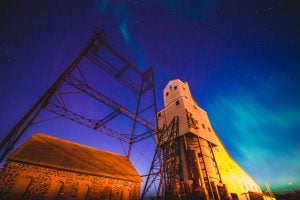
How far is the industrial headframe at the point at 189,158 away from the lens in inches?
478

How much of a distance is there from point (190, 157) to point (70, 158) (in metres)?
11.0

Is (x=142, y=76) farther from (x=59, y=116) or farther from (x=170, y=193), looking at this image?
(x=170, y=193)

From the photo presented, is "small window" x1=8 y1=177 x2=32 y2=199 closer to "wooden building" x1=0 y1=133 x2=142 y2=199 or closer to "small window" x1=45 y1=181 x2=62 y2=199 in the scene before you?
"wooden building" x1=0 y1=133 x2=142 y2=199

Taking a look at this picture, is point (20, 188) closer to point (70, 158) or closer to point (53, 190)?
point (53, 190)

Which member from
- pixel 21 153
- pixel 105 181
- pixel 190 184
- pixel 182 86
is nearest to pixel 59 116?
pixel 21 153

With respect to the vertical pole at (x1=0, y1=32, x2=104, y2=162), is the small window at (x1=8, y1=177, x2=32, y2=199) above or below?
below

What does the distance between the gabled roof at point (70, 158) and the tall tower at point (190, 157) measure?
4776 millimetres

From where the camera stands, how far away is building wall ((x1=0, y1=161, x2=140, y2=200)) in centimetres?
963

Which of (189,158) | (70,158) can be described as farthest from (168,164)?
(70,158)

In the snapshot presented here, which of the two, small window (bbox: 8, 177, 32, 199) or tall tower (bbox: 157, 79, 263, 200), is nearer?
small window (bbox: 8, 177, 32, 199)

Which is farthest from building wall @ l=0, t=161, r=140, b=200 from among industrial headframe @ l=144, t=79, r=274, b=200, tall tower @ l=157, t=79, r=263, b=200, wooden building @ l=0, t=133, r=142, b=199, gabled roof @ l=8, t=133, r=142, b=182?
tall tower @ l=157, t=79, r=263, b=200

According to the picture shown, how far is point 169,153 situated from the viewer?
50.6ft

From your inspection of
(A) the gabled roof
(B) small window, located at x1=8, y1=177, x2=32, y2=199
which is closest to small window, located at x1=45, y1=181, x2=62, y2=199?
(A) the gabled roof

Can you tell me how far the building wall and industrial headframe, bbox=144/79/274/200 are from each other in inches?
181
